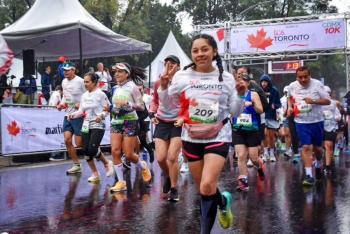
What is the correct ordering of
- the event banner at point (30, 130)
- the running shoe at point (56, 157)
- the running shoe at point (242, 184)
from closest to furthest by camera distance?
the running shoe at point (242, 184) < the event banner at point (30, 130) < the running shoe at point (56, 157)

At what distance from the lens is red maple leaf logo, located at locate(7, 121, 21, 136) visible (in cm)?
1221

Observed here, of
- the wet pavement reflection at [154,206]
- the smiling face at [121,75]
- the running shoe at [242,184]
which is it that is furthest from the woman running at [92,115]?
the running shoe at [242,184]

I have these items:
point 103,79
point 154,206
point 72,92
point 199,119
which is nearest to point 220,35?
point 103,79

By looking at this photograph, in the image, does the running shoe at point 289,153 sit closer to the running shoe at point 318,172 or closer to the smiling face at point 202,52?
the running shoe at point 318,172

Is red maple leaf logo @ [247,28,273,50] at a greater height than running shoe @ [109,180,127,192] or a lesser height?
greater

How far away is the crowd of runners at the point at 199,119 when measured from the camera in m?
5.04

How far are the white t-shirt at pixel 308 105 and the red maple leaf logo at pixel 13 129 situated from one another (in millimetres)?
6571

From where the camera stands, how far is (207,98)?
5043 mm

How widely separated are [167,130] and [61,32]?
9.11 m

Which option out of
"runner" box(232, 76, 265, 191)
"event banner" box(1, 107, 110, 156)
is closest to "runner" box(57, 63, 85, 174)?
"event banner" box(1, 107, 110, 156)

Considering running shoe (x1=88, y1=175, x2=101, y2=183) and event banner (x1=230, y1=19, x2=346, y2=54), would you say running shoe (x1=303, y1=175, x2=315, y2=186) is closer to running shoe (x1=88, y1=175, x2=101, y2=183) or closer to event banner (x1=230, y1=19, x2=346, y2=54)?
running shoe (x1=88, y1=175, x2=101, y2=183)

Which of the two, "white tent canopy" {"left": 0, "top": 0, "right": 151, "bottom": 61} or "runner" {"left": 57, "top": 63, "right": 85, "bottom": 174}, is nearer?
"runner" {"left": 57, "top": 63, "right": 85, "bottom": 174}

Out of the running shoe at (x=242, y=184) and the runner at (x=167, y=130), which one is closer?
the runner at (x=167, y=130)

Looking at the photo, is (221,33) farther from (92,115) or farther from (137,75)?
(137,75)
